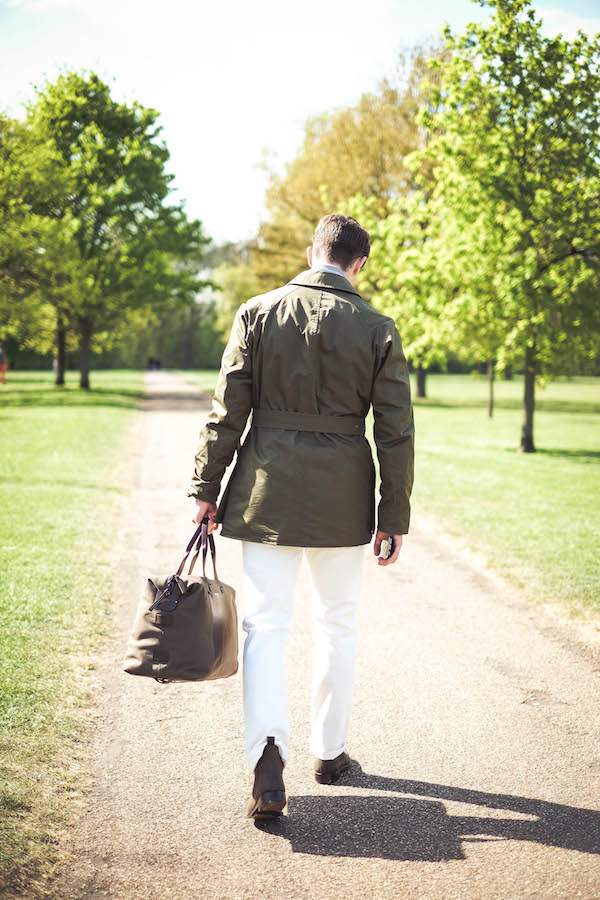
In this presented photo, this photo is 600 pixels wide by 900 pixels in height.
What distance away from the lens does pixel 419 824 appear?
9.61 ft

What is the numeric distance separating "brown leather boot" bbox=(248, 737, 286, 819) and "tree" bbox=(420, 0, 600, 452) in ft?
42.1

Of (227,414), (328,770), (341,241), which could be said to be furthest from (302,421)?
(328,770)

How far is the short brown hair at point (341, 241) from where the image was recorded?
3070 mm

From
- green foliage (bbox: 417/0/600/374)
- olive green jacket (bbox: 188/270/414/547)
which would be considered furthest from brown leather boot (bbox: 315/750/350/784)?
green foliage (bbox: 417/0/600/374)

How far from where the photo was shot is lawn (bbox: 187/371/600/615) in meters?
6.76

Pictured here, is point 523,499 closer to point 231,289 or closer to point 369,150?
point 369,150

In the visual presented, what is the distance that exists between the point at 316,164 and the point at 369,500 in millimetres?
29828

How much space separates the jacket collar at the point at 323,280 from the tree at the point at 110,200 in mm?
25812

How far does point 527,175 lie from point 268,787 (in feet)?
48.2

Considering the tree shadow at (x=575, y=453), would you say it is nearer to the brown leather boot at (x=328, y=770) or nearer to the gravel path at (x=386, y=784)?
the gravel path at (x=386, y=784)

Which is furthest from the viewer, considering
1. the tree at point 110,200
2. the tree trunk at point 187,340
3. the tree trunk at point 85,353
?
the tree trunk at point 187,340

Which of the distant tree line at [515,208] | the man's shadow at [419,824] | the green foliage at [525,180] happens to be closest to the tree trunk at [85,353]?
the distant tree line at [515,208]

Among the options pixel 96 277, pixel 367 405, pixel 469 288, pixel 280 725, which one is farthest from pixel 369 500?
pixel 96 277

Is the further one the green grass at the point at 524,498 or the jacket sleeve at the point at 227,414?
the green grass at the point at 524,498
